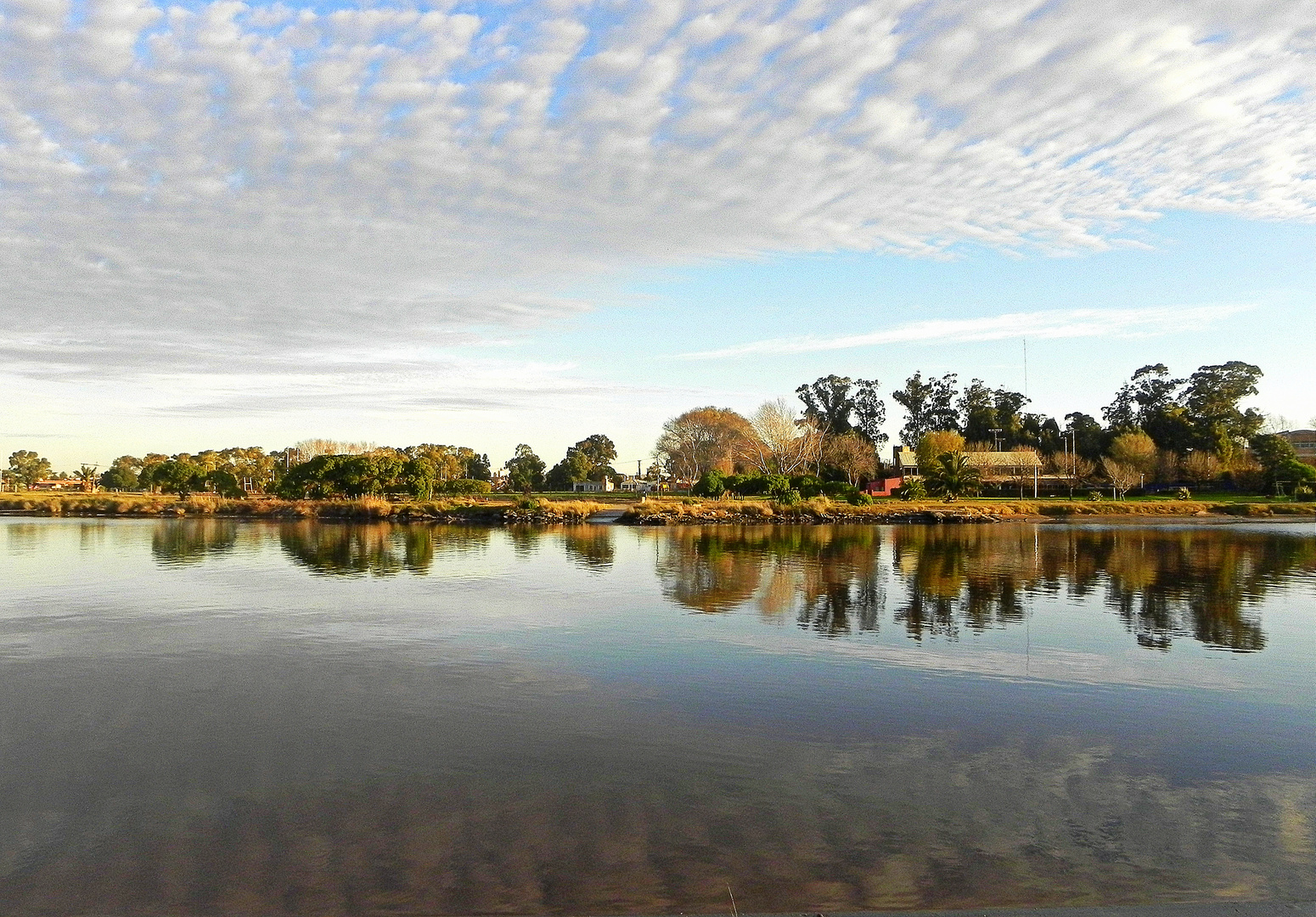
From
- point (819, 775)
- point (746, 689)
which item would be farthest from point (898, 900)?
point (746, 689)

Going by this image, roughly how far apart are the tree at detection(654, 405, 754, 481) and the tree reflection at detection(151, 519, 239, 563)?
62.9 metres

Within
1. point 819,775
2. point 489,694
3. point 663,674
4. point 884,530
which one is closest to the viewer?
point 819,775

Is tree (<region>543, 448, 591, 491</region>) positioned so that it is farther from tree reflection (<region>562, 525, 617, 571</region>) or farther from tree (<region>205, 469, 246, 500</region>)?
tree reflection (<region>562, 525, 617, 571</region>)

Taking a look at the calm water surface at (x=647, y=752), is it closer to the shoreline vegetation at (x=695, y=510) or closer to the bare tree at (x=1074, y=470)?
the shoreline vegetation at (x=695, y=510)

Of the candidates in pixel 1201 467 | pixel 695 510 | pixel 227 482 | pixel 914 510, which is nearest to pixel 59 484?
pixel 227 482

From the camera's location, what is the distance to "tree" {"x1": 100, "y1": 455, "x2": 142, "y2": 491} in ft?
405

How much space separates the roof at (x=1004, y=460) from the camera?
92419mm

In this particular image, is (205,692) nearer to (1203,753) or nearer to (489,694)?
(489,694)

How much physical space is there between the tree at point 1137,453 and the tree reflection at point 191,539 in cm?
7483

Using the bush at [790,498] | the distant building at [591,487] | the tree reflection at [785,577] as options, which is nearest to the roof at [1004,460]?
the bush at [790,498]

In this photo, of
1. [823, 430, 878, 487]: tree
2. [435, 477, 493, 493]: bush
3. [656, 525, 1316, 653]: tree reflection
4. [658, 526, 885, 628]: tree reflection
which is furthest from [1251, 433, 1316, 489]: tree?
[435, 477, 493, 493]: bush

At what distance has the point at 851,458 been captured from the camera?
94875 millimetres

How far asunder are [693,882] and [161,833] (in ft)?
14.0

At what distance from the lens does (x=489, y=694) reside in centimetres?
1186
